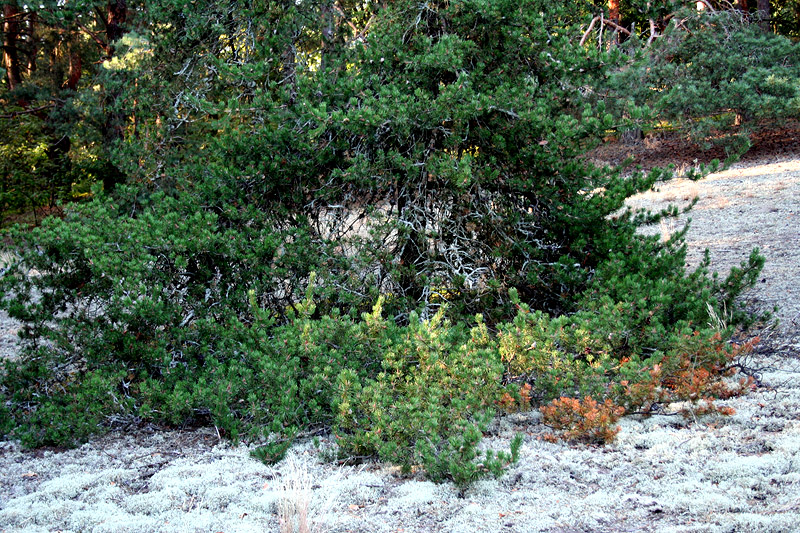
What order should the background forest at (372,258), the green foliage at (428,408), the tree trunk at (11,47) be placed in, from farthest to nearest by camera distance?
the tree trunk at (11,47), the background forest at (372,258), the green foliage at (428,408)

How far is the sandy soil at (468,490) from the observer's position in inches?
116

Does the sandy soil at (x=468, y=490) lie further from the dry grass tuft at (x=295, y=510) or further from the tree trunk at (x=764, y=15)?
the tree trunk at (x=764, y=15)

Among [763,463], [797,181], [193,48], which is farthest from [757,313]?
[797,181]

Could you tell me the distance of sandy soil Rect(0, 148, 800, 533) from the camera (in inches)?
116

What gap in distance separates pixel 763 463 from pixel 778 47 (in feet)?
45.4

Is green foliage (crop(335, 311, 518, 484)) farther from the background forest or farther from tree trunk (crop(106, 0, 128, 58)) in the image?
tree trunk (crop(106, 0, 128, 58))

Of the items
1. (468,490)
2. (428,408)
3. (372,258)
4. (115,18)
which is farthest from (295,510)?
(115,18)

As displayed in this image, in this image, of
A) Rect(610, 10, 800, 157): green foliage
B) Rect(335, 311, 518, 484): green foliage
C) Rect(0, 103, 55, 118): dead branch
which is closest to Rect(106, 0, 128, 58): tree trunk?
Rect(0, 103, 55, 118): dead branch

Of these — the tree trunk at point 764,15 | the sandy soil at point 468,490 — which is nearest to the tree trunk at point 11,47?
the sandy soil at point 468,490

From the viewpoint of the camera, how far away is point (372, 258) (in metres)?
5.45

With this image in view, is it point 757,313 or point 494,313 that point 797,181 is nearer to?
point 757,313

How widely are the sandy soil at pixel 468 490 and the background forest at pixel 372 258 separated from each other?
167 mm

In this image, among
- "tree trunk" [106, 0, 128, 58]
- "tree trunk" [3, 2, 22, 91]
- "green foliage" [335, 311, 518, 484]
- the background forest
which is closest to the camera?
"green foliage" [335, 311, 518, 484]

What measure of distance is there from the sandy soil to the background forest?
0.17 meters
